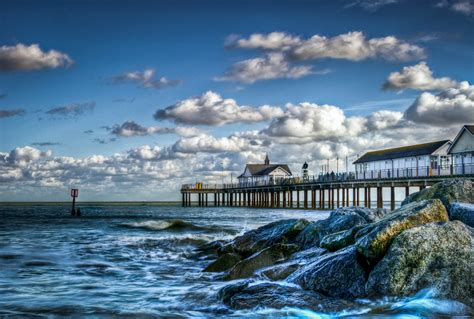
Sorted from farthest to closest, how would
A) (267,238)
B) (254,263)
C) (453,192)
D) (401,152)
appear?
(401,152), (267,238), (453,192), (254,263)

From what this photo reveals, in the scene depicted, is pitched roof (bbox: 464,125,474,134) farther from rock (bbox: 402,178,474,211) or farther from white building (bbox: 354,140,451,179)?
rock (bbox: 402,178,474,211)

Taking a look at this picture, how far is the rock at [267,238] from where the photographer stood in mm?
14742

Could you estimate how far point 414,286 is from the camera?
25.3 feet

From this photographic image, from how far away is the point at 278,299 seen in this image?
8.08 m

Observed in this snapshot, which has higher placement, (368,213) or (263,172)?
(263,172)

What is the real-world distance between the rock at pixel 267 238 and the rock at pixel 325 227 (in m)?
0.82

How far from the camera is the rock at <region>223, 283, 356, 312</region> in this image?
779cm

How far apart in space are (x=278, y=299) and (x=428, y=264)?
96.4 inches

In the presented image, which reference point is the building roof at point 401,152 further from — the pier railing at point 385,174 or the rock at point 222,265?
the rock at point 222,265

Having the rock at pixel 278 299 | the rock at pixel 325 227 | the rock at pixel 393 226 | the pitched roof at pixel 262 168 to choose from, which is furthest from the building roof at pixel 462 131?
the pitched roof at pixel 262 168

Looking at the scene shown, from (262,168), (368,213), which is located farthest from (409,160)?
(262,168)

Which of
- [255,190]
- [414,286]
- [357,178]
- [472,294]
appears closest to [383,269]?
[414,286]

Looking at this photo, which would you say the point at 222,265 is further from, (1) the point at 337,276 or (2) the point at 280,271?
(1) the point at 337,276

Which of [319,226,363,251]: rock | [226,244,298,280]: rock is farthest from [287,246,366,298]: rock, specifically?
[226,244,298,280]: rock
